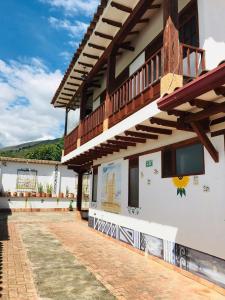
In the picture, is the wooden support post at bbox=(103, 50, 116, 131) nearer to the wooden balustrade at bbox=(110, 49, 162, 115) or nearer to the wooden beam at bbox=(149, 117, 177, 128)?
the wooden balustrade at bbox=(110, 49, 162, 115)

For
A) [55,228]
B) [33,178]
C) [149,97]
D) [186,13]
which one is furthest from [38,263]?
[33,178]

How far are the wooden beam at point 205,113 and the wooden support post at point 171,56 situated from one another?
653 millimetres

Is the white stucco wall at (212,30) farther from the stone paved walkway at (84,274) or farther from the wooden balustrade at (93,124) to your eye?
the stone paved walkway at (84,274)

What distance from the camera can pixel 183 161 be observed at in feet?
23.2

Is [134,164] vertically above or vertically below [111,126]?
below

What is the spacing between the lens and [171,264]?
7070 mm

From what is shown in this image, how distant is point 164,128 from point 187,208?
204 centimetres

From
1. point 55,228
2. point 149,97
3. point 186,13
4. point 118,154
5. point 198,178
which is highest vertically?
point 186,13

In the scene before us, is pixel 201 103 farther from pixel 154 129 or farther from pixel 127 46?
pixel 127 46

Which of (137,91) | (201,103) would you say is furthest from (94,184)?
(201,103)

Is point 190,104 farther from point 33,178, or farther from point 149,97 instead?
point 33,178

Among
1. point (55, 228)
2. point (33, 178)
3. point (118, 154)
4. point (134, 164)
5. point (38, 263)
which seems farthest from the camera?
point (33, 178)

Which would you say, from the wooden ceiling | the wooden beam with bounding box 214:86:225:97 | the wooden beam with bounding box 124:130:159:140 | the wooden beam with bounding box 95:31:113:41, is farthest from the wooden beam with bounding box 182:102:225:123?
the wooden beam with bounding box 95:31:113:41

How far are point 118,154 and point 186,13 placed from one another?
5506mm
